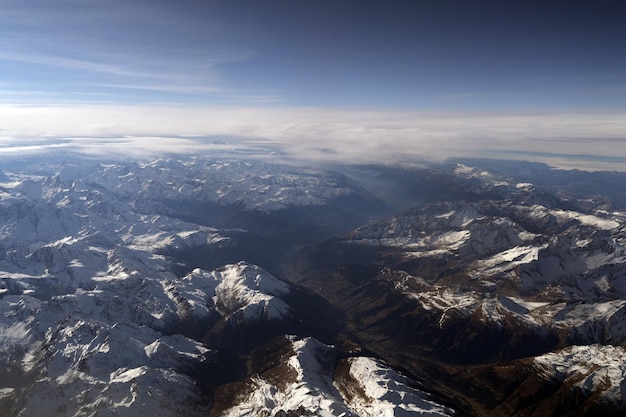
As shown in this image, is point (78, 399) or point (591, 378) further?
point (591, 378)

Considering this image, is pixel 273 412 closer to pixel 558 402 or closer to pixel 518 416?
pixel 518 416

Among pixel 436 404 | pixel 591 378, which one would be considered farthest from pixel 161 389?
pixel 591 378

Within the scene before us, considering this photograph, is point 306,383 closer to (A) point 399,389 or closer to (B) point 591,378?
(A) point 399,389

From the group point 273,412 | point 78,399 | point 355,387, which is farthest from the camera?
point 355,387

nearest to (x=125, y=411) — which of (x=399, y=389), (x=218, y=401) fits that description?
(x=218, y=401)

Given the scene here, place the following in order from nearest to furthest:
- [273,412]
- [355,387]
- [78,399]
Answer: [273,412] < [78,399] < [355,387]

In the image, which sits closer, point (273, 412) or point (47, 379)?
point (273, 412)

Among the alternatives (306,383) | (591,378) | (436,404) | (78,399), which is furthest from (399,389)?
(78,399)

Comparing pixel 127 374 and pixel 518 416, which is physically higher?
pixel 127 374

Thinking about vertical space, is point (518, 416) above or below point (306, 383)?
below
